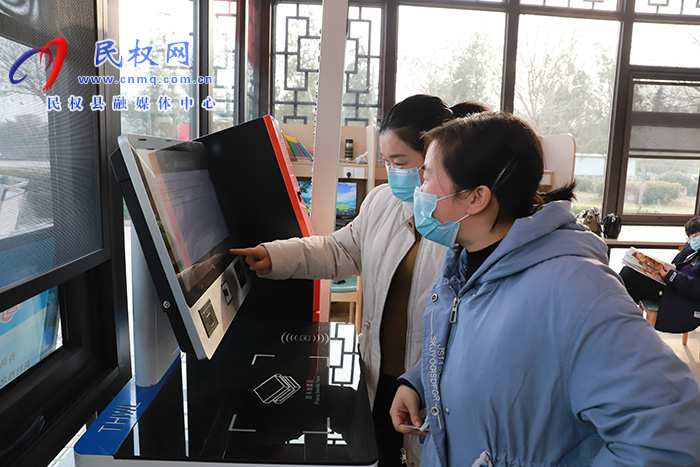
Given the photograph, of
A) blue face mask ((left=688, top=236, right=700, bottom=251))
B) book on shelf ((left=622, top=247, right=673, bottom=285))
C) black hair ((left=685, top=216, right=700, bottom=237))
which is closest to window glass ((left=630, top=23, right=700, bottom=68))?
black hair ((left=685, top=216, right=700, bottom=237))

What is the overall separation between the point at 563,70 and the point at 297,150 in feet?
8.76

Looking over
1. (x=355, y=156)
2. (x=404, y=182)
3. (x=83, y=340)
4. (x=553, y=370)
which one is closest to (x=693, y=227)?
(x=355, y=156)

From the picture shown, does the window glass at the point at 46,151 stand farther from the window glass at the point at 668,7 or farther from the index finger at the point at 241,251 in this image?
the window glass at the point at 668,7

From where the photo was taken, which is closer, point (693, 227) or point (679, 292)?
point (679, 292)

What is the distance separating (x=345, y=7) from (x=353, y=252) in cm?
74

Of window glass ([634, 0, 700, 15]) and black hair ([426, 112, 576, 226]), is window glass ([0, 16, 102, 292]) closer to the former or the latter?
black hair ([426, 112, 576, 226])

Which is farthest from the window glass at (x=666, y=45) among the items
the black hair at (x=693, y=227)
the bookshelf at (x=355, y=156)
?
the bookshelf at (x=355, y=156)

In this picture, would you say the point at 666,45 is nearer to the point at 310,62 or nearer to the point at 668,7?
the point at 668,7

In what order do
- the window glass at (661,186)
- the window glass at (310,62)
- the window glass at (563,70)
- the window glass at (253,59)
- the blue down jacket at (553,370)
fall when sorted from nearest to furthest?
1. the blue down jacket at (553,370)
2. the window glass at (253,59)
3. the window glass at (310,62)
4. the window glass at (563,70)
5. the window glass at (661,186)

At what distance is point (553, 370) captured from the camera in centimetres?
69

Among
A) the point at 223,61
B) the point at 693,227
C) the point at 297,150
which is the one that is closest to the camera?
the point at 223,61

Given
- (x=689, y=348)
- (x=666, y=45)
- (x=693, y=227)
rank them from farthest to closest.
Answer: (x=666, y=45) → (x=689, y=348) → (x=693, y=227)

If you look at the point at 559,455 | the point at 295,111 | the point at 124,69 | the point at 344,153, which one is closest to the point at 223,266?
the point at 124,69

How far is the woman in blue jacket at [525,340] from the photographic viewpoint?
0.61m
